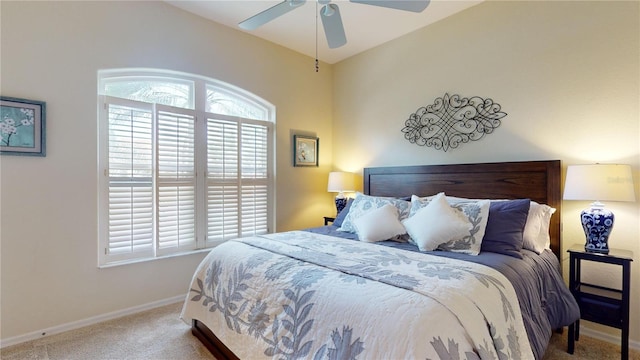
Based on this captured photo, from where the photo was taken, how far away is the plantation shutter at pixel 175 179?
301 centimetres

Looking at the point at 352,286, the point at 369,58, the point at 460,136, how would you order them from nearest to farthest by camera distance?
the point at 352,286 → the point at 460,136 → the point at 369,58

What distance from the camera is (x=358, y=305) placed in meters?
1.33

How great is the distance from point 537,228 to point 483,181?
27.8 inches

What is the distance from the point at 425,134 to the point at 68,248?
358 cm

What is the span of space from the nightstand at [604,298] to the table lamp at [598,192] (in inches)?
3.9

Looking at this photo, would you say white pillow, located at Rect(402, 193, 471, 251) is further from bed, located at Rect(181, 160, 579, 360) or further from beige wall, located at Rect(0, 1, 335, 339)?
beige wall, located at Rect(0, 1, 335, 339)

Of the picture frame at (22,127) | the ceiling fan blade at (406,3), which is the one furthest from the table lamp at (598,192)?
the picture frame at (22,127)

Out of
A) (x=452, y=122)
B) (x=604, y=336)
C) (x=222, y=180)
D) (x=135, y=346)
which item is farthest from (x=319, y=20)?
(x=604, y=336)

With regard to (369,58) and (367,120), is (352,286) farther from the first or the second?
(369,58)

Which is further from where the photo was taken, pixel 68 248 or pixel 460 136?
pixel 460 136

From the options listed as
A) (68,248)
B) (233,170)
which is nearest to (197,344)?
(68,248)

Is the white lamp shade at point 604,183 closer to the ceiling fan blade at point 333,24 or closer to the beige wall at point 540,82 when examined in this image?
the beige wall at point 540,82

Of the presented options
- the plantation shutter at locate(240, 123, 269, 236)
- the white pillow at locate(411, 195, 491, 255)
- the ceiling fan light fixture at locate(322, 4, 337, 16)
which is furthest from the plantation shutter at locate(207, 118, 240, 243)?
the white pillow at locate(411, 195, 491, 255)

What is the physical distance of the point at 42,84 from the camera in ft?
7.90
